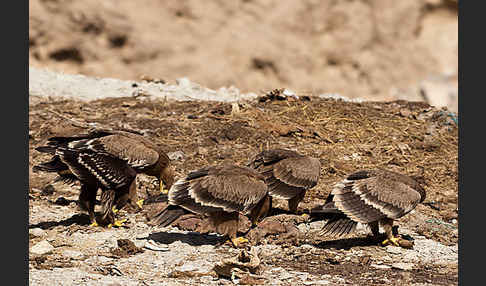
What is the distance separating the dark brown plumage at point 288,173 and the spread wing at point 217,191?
2.31 feet

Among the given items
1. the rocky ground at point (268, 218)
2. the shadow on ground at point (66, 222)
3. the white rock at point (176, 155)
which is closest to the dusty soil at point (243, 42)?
the rocky ground at point (268, 218)

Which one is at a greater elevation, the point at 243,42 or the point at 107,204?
the point at 243,42

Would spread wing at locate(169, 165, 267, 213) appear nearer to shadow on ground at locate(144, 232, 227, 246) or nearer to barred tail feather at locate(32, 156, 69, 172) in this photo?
shadow on ground at locate(144, 232, 227, 246)

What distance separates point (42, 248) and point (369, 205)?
3603 mm

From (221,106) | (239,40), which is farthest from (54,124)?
(239,40)

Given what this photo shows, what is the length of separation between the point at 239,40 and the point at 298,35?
5.57 ft

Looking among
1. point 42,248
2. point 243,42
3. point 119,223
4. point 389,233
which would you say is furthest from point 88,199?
point 243,42

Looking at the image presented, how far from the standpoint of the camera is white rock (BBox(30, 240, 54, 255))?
766 cm

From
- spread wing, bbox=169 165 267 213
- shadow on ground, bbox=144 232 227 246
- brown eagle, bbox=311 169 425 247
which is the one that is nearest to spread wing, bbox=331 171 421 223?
brown eagle, bbox=311 169 425 247

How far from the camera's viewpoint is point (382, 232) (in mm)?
8625

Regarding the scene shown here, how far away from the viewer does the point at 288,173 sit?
8797 mm

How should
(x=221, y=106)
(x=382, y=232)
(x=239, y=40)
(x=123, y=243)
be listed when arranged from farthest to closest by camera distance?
(x=239, y=40) < (x=221, y=106) < (x=382, y=232) < (x=123, y=243)

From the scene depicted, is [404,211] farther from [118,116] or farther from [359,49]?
[359,49]

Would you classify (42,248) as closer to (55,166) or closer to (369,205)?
(55,166)
